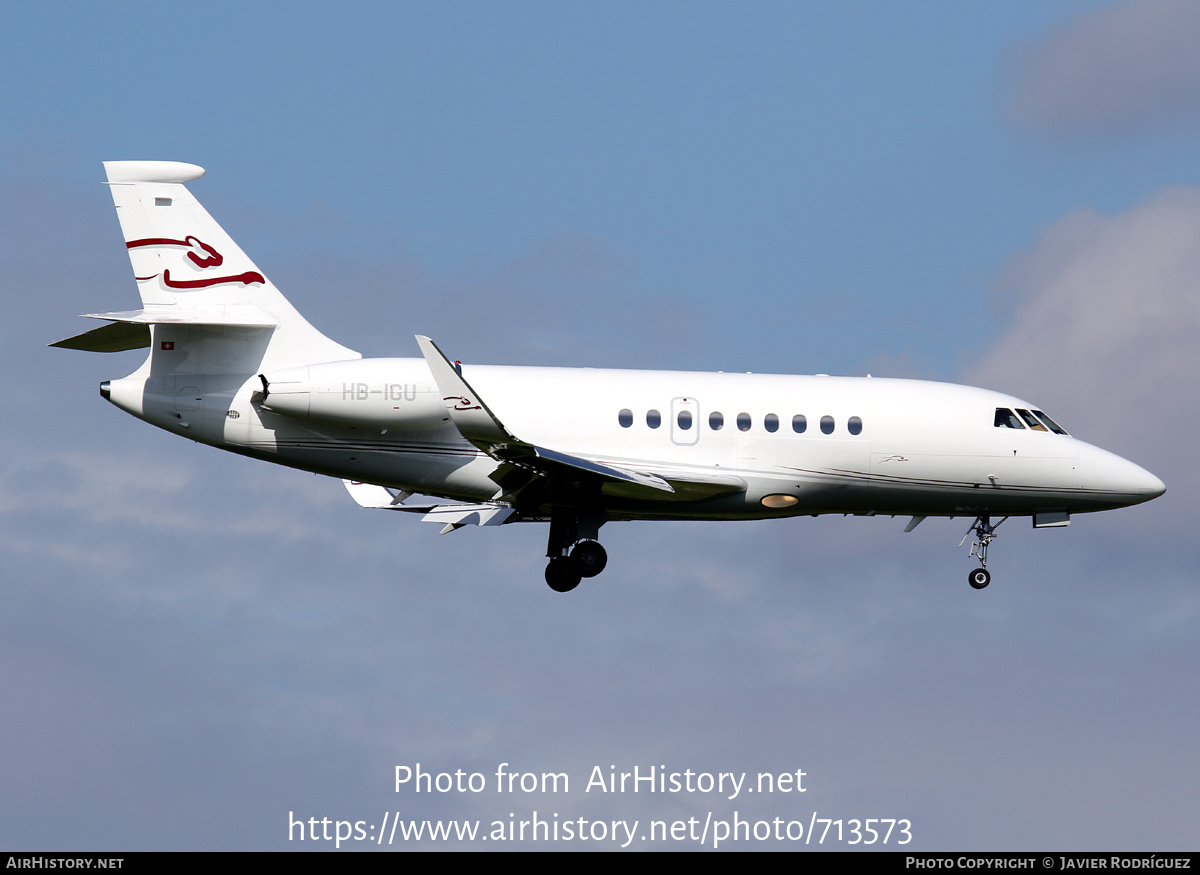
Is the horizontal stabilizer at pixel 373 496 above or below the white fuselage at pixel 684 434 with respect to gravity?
below

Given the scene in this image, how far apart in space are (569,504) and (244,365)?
6.27 metres

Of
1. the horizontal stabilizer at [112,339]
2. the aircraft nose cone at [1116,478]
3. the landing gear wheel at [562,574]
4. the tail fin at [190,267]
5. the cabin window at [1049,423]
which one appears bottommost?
the landing gear wheel at [562,574]

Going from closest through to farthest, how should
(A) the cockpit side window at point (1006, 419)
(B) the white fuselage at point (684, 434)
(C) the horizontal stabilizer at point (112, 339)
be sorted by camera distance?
1. (B) the white fuselage at point (684, 434)
2. (C) the horizontal stabilizer at point (112, 339)
3. (A) the cockpit side window at point (1006, 419)

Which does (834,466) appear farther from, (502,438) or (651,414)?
(502,438)

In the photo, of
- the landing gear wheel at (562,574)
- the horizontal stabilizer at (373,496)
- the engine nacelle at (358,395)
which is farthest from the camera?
the horizontal stabilizer at (373,496)

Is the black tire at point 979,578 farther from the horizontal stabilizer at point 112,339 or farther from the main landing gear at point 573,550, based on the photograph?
the horizontal stabilizer at point 112,339

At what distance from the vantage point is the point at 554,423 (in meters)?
29.0

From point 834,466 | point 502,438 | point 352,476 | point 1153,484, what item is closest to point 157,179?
point 352,476

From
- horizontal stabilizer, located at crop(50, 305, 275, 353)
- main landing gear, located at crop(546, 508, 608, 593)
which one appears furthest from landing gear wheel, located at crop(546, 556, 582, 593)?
horizontal stabilizer, located at crop(50, 305, 275, 353)

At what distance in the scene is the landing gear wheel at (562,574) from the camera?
2938cm

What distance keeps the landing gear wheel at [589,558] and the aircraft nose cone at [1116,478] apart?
9267 mm

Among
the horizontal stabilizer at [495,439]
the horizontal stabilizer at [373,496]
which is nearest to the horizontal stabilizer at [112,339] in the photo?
the horizontal stabilizer at [373,496]

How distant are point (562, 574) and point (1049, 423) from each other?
32.3 ft

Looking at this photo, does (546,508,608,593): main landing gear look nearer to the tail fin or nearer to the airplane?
the airplane
